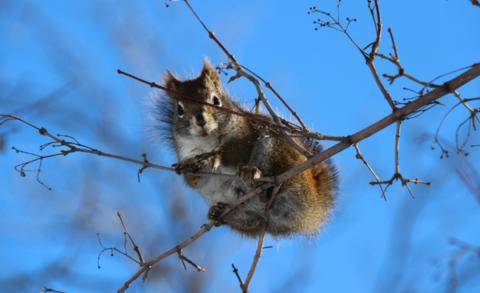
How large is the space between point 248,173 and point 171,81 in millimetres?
1387

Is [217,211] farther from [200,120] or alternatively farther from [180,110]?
[180,110]

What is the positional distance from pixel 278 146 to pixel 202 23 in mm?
1793

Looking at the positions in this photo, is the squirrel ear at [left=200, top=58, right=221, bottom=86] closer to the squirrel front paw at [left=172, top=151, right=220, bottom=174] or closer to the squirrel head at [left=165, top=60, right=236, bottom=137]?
the squirrel head at [left=165, top=60, right=236, bottom=137]

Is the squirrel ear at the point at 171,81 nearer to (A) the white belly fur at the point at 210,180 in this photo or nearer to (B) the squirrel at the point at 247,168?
(B) the squirrel at the point at 247,168

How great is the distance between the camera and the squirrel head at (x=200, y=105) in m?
4.56

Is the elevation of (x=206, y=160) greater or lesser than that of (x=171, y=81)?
lesser

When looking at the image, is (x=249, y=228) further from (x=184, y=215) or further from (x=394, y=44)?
(x=394, y=44)

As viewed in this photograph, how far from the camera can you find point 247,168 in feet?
13.8

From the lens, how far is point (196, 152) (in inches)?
187

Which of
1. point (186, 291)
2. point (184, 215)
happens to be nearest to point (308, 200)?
point (186, 291)

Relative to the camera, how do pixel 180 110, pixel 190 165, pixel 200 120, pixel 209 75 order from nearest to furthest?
pixel 190 165 < pixel 200 120 < pixel 180 110 < pixel 209 75

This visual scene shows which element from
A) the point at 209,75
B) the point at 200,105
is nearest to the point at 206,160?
the point at 200,105

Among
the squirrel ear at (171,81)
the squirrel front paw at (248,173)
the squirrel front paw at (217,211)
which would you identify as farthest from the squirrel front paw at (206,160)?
the squirrel ear at (171,81)

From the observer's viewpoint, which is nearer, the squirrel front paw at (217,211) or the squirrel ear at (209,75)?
the squirrel front paw at (217,211)
